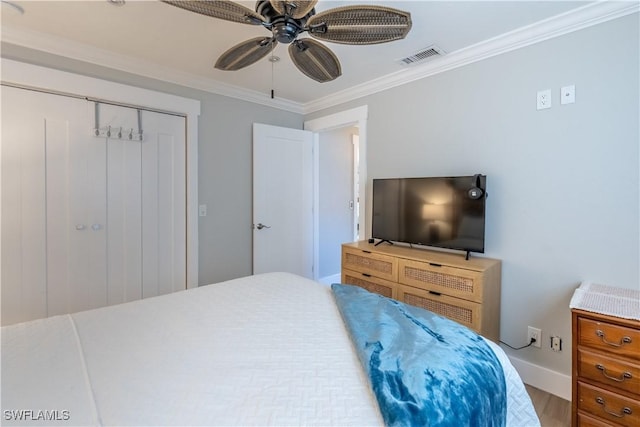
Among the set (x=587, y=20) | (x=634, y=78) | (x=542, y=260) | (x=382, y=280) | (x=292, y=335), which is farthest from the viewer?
(x=382, y=280)

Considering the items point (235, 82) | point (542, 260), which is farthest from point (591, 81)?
point (235, 82)

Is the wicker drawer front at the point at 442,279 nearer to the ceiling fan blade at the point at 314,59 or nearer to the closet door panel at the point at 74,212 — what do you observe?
the ceiling fan blade at the point at 314,59

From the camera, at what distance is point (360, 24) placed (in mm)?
1411

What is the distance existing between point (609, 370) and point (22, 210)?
12.3 feet

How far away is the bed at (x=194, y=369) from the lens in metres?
0.77

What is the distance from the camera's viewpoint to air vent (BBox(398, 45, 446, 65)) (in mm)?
2332

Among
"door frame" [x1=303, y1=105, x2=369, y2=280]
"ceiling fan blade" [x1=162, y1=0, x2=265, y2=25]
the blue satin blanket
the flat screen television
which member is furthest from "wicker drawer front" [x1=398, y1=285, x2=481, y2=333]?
"ceiling fan blade" [x1=162, y1=0, x2=265, y2=25]

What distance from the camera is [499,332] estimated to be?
228cm

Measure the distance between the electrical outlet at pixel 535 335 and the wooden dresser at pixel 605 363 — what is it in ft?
1.76

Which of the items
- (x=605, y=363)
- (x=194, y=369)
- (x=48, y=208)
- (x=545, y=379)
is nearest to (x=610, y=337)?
(x=605, y=363)

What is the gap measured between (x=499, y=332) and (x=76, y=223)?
11.2 feet

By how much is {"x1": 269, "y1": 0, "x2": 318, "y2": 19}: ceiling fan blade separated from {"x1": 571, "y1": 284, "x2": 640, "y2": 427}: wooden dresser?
77.7 inches

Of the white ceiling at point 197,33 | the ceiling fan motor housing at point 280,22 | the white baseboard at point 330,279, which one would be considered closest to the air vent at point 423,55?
the white ceiling at point 197,33

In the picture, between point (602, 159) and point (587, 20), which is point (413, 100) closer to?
point (587, 20)
